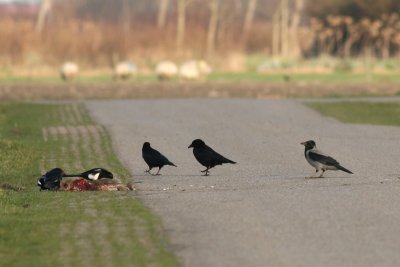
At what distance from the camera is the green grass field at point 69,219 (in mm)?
10750

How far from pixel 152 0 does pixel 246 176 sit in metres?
154

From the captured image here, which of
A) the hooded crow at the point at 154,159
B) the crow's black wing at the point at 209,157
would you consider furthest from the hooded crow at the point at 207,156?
the hooded crow at the point at 154,159

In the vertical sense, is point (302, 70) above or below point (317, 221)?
below

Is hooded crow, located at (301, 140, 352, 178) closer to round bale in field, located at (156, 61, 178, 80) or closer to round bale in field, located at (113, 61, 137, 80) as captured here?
round bale in field, located at (113, 61, 137, 80)

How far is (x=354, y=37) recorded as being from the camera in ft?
241

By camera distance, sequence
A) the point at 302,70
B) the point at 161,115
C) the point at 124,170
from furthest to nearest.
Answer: the point at 302,70 → the point at 161,115 → the point at 124,170

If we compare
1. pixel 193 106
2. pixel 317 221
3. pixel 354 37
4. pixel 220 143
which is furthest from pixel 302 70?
pixel 317 221

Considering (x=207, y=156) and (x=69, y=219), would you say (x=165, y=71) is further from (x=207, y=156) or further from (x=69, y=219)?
(x=69, y=219)

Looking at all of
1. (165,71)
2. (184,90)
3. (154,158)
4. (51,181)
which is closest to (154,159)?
(154,158)

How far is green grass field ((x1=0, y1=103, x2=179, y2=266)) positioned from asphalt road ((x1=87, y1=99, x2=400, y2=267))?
0.29m

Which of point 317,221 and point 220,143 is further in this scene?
point 220,143

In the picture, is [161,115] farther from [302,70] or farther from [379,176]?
[302,70]

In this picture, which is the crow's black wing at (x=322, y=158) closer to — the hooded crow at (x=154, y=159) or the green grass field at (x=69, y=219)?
the hooded crow at (x=154, y=159)

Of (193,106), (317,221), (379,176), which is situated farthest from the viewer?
(193,106)
